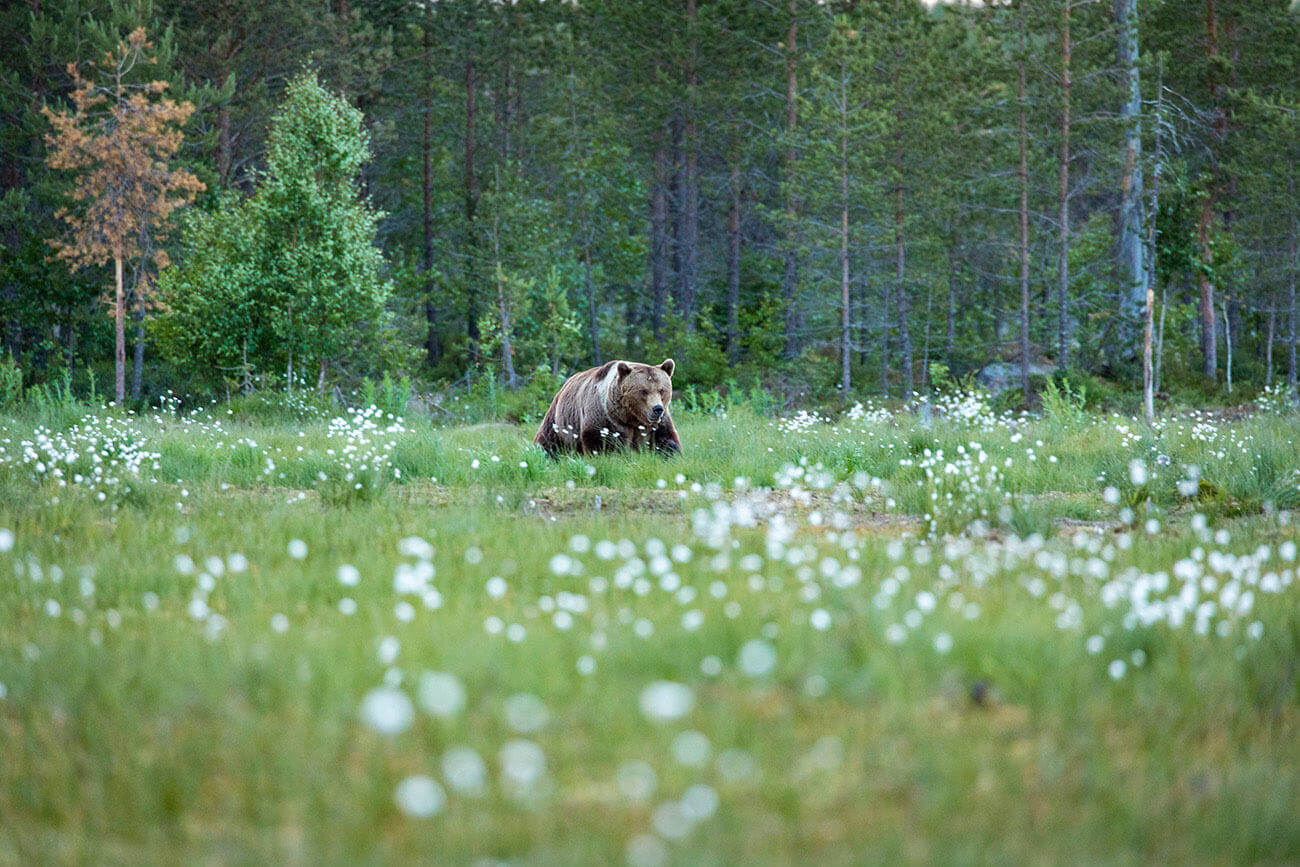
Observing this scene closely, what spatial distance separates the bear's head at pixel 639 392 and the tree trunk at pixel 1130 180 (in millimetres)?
9951

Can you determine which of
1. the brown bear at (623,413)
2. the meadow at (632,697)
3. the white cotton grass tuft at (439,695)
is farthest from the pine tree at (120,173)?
the white cotton grass tuft at (439,695)

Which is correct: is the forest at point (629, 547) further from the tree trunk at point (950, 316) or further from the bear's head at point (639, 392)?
the tree trunk at point (950, 316)

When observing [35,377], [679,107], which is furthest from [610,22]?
[35,377]

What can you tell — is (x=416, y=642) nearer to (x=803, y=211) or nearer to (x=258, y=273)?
(x=258, y=273)

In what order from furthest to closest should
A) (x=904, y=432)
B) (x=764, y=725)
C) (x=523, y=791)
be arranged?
(x=904, y=432)
(x=764, y=725)
(x=523, y=791)

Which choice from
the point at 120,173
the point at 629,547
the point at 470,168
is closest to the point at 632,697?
the point at 629,547


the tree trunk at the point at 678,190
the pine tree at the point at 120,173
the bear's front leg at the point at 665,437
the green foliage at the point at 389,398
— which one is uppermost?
the tree trunk at the point at 678,190

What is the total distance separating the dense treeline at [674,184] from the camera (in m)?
18.8

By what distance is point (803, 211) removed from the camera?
1116 inches

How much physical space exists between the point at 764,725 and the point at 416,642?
1175 millimetres

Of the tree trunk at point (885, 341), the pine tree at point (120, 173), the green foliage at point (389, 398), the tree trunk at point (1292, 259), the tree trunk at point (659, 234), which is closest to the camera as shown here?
the green foliage at point (389, 398)

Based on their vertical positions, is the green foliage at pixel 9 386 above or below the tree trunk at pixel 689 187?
below

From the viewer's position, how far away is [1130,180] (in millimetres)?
19609

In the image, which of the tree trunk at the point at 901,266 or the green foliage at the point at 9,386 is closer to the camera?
the green foliage at the point at 9,386
